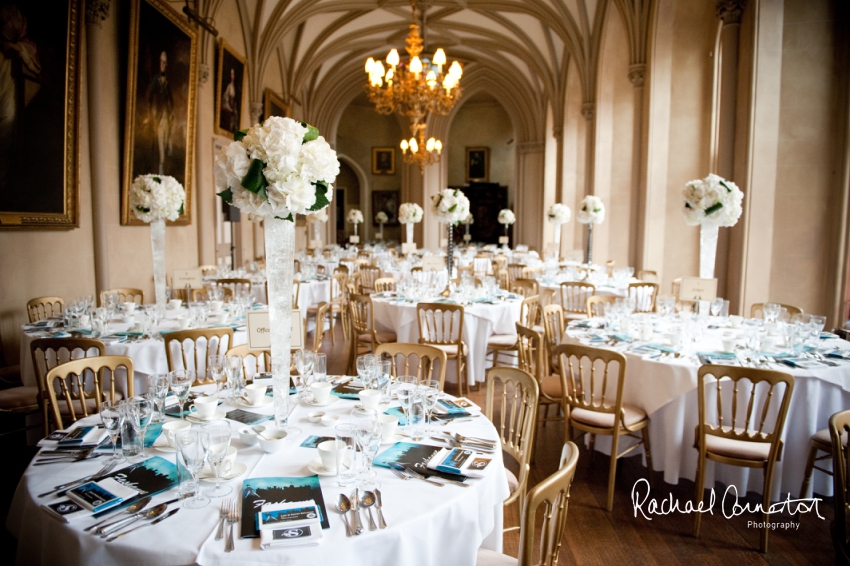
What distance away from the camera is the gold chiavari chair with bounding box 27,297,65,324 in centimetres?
533

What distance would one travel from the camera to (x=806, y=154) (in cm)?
593

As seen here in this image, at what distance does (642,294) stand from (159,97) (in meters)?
7.49

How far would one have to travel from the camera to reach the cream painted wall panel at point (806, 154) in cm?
584

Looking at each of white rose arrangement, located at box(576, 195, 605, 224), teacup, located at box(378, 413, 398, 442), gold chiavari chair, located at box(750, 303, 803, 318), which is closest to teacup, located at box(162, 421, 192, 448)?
Answer: teacup, located at box(378, 413, 398, 442)

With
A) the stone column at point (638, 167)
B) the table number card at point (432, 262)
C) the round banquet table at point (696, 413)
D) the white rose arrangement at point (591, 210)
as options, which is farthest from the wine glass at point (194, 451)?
the stone column at point (638, 167)

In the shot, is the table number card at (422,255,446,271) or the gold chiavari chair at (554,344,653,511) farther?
the table number card at (422,255,446,271)

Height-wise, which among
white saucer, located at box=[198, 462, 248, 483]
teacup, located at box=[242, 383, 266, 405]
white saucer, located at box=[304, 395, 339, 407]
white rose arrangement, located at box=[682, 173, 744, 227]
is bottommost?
white saucer, located at box=[198, 462, 248, 483]

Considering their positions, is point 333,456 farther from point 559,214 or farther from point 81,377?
point 559,214

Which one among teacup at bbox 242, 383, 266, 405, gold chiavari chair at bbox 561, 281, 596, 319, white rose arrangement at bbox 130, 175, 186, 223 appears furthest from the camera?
gold chiavari chair at bbox 561, 281, 596, 319

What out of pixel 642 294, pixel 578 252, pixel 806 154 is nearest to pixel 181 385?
pixel 642 294

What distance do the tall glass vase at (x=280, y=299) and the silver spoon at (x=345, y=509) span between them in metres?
0.72

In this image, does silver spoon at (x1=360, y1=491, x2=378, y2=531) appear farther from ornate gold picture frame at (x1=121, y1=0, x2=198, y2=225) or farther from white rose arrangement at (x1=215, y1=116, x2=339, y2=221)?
ornate gold picture frame at (x1=121, y1=0, x2=198, y2=225)

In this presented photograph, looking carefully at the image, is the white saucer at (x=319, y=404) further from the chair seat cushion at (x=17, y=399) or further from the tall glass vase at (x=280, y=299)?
the chair seat cushion at (x=17, y=399)
